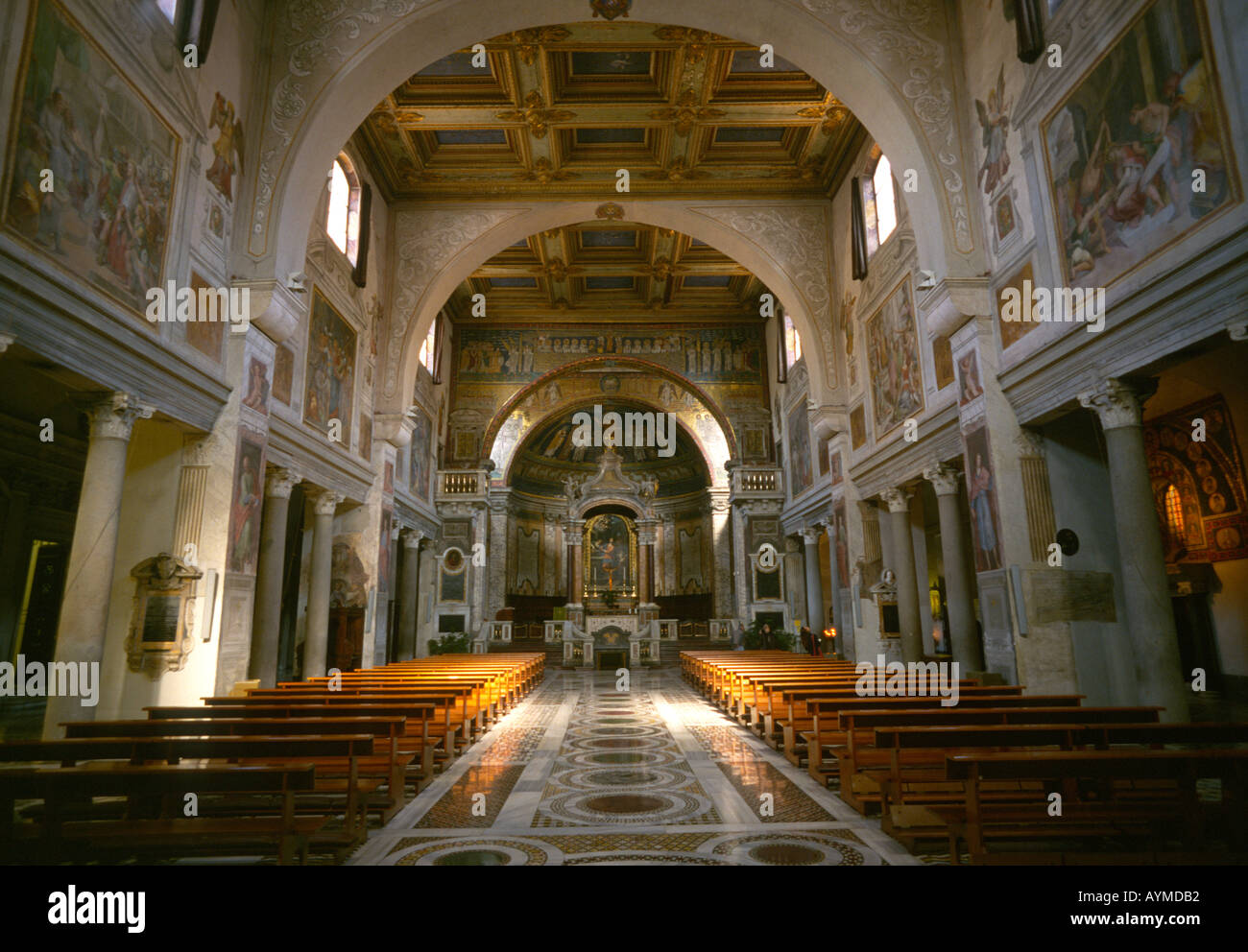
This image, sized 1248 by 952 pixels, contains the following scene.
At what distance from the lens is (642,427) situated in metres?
28.7

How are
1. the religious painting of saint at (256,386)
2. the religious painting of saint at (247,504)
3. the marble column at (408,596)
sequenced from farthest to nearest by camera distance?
the marble column at (408,596), the religious painting of saint at (256,386), the religious painting of saint at (247,504)

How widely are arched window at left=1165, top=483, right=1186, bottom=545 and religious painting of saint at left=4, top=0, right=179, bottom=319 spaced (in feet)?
53.1

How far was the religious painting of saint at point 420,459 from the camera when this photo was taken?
2088 centimetres

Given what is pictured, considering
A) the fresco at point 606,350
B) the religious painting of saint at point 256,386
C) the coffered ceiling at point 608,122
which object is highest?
the coffered ceiling at point 608,122

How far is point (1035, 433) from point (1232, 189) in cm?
395

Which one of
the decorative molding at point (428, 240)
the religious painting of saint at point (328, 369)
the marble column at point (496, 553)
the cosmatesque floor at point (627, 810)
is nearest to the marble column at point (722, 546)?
the marble column at point (496, 553)

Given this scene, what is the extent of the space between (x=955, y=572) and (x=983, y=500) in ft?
6.71

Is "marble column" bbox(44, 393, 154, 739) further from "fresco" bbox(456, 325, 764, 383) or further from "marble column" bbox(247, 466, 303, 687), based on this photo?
"fresco" bbox(456, 325, 764, 383)

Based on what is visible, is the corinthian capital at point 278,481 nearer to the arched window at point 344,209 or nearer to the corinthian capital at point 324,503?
the corinthian capital at point 324,503

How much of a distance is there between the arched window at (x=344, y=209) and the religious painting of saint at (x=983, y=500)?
12.3 m

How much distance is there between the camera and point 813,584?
20.5 metres

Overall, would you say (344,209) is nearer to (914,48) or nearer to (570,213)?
(570,213)

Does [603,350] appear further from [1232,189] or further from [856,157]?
[1232,189]
